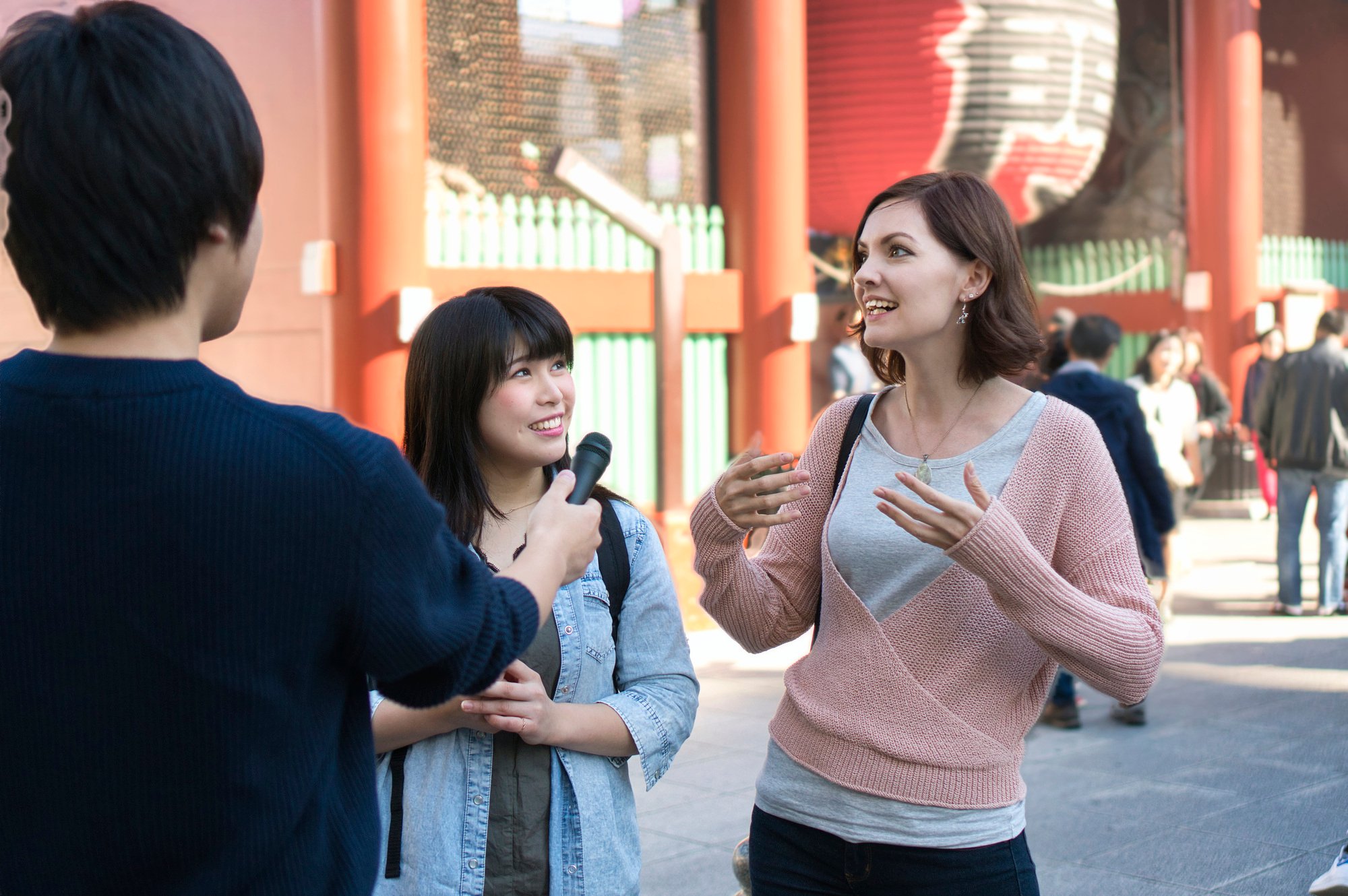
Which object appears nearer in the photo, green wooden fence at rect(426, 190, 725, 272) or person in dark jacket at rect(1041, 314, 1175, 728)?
person in dark jacket at rect(1041, 314, 1175, 728)

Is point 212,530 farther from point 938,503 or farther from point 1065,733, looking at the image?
point 1065,733

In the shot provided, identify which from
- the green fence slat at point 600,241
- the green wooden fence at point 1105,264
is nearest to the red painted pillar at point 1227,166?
the green wooden fence at point 1105,264

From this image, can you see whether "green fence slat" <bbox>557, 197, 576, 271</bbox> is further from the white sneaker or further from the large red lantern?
the white sneaker

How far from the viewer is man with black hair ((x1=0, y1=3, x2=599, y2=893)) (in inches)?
44.2

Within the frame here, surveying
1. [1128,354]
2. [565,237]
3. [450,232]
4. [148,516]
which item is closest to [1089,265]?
[1128,354]

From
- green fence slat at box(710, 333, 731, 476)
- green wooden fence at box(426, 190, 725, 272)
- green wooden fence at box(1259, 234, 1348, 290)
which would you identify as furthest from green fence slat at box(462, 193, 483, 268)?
green wooden fence at box(1259, 234, 1348, 290)

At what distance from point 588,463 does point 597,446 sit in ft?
0.23

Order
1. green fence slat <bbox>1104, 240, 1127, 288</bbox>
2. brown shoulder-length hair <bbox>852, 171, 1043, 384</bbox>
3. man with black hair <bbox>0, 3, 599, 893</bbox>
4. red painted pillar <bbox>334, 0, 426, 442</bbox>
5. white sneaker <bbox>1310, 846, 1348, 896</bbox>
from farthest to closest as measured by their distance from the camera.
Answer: green fence slat <bbox>1104, 240, 1127, 288</bbox> → red painted pillar <bbox>334, 0, 426, 442</bbox> → white sneaker <bbox>1310, 846, 1348, 896</bbox> → brown shoulder-length hair <bbox>852, 171, 1043, 384</bbox> → man with black hair <bbox>0, 3, 599, 893</bbox>

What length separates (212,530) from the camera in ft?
3.70

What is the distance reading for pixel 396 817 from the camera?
191cm

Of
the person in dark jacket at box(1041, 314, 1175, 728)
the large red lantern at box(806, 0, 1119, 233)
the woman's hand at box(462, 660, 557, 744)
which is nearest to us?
the woman's hand at box(462, 660, 557, 744)

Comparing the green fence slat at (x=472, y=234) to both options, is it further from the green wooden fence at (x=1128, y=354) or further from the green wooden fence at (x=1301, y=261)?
the green wooden fence at (x=1301, y=261)

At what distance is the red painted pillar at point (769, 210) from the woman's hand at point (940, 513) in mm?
6077

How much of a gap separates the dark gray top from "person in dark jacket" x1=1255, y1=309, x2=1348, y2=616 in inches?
262
